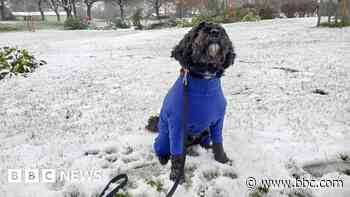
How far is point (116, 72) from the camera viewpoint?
6.60 meters

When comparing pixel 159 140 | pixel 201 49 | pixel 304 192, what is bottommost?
pixel 304 192

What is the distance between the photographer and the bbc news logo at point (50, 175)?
2602 mm

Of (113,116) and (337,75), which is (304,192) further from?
(337,75)

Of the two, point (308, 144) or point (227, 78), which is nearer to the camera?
point (308, 144)

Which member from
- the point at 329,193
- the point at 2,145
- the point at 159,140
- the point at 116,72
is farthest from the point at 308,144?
the point at 116,72

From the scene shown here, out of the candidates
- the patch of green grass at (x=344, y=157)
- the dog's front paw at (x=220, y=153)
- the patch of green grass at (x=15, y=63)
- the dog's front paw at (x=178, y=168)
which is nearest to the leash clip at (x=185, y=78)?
the dog's front paw at (x=178, y=168)

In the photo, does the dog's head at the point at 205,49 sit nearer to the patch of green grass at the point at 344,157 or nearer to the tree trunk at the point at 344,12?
→ the patch of green grass at the point at 344,157

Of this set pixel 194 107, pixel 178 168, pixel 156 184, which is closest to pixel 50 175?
pixel 156 184

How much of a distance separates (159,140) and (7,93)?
402 cm

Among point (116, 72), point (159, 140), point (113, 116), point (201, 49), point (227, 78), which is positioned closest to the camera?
point (201, 49)

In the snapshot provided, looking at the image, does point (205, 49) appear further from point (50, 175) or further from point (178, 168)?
point (50, 175)

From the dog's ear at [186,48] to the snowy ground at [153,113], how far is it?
3.45 feet

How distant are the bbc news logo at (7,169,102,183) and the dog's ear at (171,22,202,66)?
50.4 inches

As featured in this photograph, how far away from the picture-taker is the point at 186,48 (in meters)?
2.18
